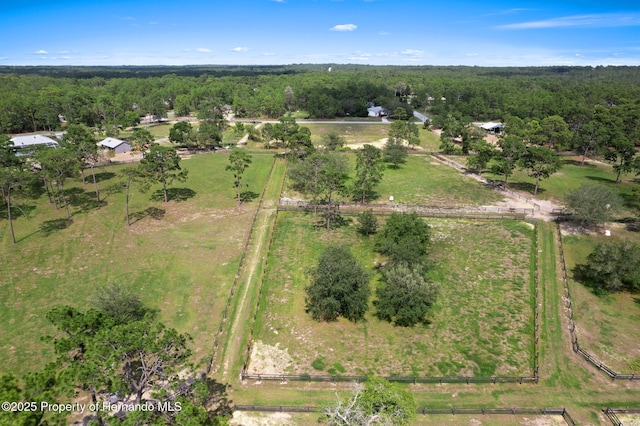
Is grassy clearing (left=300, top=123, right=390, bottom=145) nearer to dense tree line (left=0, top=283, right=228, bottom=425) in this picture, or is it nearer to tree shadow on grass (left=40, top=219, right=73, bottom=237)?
tree shadow on grass (left=40, top=219, right=73, bottom=237)

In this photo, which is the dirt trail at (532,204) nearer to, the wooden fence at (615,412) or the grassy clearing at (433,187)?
the grassy clearing at (433,187)

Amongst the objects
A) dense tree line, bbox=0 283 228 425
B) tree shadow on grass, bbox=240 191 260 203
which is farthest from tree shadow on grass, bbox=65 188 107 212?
dense tree line, bbox=0 283 228 425

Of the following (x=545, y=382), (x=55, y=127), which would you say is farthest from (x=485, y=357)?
(x=55, y=127)

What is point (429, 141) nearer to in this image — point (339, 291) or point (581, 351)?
point (581, 351)

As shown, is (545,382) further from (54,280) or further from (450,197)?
(54,280)

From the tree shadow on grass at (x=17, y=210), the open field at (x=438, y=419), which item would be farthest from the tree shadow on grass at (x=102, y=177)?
the open field at (x=438, y=419)
